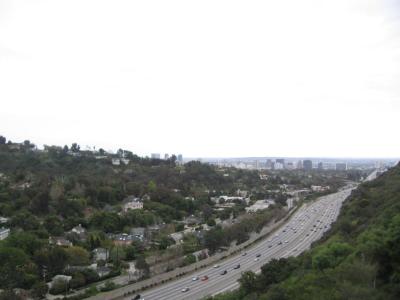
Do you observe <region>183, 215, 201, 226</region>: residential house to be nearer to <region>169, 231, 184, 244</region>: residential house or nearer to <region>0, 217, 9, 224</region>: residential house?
<region>169, 231, 184, 244</region>: residential house

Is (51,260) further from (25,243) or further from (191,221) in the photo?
(191,221)

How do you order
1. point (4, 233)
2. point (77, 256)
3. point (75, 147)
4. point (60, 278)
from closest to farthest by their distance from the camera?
point (60, 278)
point (77, 256)
point (4, 233)
point (75, 147)

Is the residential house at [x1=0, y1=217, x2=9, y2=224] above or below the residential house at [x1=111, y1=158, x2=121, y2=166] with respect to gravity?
below

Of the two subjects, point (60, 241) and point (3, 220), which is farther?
point (3, 220)

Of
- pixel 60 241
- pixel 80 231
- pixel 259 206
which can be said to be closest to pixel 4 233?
pixel 60 241

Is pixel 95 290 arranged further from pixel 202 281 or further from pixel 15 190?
pixel 15 190

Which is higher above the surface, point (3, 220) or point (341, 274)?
point (341, 274)

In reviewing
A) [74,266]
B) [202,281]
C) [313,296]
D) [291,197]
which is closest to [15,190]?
[74,266]

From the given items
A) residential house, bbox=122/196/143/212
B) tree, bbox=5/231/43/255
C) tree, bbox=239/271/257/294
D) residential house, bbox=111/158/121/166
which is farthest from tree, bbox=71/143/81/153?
tree, bbox=239/271/257/294

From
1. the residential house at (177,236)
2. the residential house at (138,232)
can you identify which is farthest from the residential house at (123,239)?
the residential house at (177,236)
